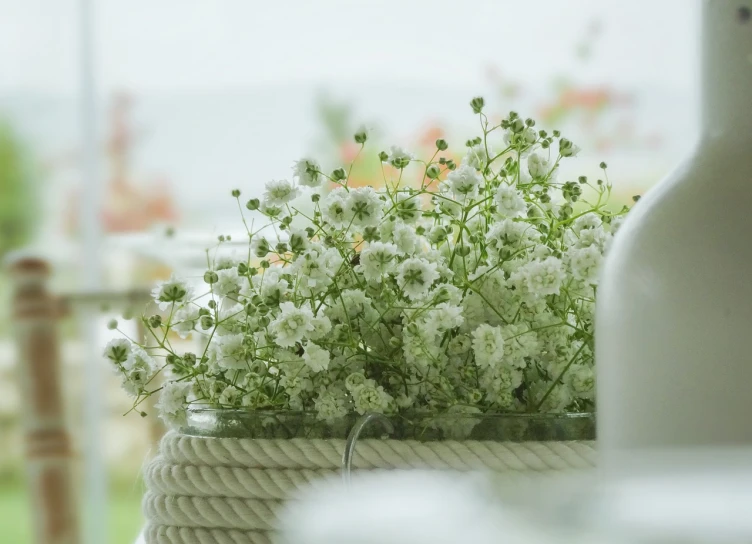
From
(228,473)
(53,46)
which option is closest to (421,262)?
(228,473)

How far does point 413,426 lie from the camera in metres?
0.49

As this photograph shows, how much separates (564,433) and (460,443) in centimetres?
5

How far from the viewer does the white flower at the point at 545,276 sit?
50 cm

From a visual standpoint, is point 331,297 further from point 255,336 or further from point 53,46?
point 53,46

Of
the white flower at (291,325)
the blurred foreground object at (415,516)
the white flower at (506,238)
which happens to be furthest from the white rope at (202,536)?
the blurred foreground object at (415,516)

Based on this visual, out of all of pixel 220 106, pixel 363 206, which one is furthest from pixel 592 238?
pixel 220 106

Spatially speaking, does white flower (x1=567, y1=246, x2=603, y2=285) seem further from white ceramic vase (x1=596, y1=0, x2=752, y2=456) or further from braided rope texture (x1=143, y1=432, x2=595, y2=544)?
white ceramic vase (x1=596, y1=0, x2=752, y2=456)

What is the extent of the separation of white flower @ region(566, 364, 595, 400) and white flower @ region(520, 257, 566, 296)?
0.16 ft

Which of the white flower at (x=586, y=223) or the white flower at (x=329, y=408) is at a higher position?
the white flower at (x=586, y=223)

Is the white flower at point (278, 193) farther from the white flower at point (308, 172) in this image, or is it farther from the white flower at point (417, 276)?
the white flower at point (417, 276)

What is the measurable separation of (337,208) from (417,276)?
7 cm

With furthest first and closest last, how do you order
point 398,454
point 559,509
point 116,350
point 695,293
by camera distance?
point 116,350 < point 398,454 < point 695,293 < point 559,509

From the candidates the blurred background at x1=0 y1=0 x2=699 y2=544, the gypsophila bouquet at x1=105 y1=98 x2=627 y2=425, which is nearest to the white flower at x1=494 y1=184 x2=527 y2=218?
the gypsophila bouquet at x1=105 y1=98 x2=627 y2=425

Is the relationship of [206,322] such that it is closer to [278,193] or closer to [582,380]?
[278,193]
